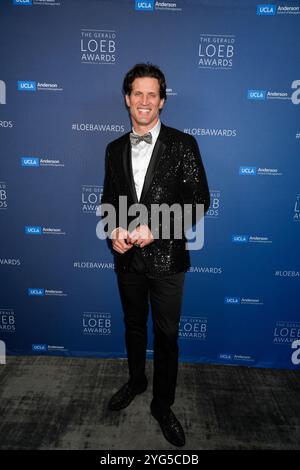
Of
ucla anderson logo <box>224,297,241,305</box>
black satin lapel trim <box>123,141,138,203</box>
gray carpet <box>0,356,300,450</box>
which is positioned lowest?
gray carpet <box>0,356,300,450</box>

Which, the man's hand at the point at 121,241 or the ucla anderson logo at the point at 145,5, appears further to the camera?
the ucla anderson logo at the point at 145,5

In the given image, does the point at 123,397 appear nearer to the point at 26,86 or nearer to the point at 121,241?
the point at 121,241

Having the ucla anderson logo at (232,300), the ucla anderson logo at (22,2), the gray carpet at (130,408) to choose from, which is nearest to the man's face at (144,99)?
the ucla anderson logo at (22,2)

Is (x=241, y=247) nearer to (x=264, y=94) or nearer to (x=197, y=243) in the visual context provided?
(x=197, y=243)

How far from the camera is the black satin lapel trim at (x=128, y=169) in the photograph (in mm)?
2037

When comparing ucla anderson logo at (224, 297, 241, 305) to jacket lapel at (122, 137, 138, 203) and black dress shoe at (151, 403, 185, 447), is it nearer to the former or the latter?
black dress shoe at (151, 403, 185, 447)

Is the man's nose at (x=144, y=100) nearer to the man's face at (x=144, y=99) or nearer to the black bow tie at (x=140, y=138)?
the man's face at (x=144, y=99)

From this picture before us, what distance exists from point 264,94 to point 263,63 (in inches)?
8.0

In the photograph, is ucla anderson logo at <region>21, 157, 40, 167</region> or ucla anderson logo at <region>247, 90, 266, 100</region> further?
ucla anderson logo at <region>21, 157, 40, 167</region>

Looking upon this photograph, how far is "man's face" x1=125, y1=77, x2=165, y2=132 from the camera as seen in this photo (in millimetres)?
1952

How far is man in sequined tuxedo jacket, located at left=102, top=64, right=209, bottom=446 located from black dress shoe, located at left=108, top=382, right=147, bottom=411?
0.28 metres

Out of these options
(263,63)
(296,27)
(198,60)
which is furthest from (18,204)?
(296,27)

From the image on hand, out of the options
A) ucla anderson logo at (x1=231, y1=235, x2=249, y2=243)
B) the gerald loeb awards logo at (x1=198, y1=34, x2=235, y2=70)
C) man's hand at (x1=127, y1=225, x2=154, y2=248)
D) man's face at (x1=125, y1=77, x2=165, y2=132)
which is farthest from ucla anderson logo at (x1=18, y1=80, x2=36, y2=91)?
ucla anderson logo at (x1=231, y1=235, x2=249, y2=243)

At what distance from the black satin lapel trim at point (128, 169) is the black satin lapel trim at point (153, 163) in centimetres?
8
